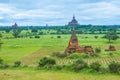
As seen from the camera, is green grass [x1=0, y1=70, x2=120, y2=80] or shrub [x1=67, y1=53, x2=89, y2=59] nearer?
green grass [x1=0, y1=70, x2=120, y2=80]

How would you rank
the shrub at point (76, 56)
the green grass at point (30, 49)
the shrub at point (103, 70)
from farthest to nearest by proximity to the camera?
the green grass at point (30, 49), the shrub at point (76, 56), the shrub at point (103, 70)

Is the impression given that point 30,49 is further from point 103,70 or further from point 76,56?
point 103,70

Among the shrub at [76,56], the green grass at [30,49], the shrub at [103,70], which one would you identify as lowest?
the green grass at [30,49]

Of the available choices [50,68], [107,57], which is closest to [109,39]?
[107,57]

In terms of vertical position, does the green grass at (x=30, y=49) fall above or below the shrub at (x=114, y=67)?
below

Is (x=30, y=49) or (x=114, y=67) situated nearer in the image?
(x=114, y=67)

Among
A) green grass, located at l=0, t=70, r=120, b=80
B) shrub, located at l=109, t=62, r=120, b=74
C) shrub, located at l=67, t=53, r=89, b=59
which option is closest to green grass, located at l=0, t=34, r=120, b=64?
shrub, located at l=67, t=53, r=89, b=59

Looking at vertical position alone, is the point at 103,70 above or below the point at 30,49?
above

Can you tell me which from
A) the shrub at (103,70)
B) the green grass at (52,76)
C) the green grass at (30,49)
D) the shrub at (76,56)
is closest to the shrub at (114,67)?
the shrub at (103,70)

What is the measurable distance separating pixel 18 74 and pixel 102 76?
36.0ft

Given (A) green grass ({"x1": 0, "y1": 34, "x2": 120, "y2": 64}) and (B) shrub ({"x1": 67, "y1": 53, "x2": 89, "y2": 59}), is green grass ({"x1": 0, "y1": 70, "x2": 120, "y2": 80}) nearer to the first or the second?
(A) green grass ({"x1": 0, "y1": 34, "x2": 120, "y2": 64})

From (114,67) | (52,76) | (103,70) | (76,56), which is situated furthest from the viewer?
(76,56)

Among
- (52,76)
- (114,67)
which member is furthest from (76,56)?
(52,76)

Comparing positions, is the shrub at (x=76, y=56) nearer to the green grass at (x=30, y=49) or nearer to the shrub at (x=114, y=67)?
the green grass at (x=30, y=49)
